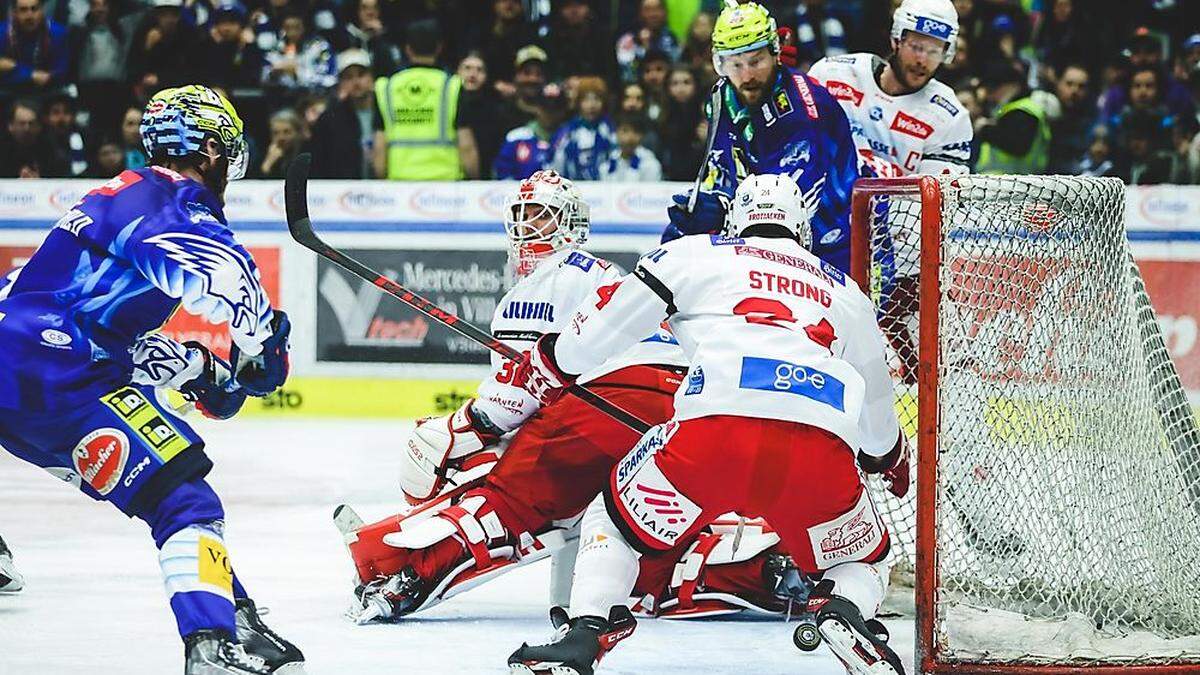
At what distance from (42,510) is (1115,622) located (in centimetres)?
374

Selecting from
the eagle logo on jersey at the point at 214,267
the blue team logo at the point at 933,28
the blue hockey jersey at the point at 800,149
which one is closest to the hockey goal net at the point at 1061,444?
the blue hockey jersey at the point at 800,149

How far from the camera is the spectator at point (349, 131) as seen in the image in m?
9.11

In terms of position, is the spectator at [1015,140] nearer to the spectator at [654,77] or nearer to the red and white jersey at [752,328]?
the spectator at [654,77]

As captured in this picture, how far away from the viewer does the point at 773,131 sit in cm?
534

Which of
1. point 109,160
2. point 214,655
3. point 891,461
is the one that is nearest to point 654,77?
point 109,160

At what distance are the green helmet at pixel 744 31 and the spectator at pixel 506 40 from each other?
4.55 meters

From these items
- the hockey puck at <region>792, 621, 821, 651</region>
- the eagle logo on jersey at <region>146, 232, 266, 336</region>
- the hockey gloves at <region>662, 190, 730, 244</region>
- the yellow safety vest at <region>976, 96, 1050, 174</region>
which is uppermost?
the eagle logo on jersey at <region>146, 232, 266, 336</region>

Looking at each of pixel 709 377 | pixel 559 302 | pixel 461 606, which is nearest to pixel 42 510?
pixel 461 606

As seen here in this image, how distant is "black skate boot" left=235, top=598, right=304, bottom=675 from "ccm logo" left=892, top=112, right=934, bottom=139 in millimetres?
2794

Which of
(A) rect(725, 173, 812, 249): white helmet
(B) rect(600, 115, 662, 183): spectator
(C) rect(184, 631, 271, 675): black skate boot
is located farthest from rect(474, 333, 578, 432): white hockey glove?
(B) rect(600, 115, 662, 183): spectator

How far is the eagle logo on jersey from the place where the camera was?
357 cm

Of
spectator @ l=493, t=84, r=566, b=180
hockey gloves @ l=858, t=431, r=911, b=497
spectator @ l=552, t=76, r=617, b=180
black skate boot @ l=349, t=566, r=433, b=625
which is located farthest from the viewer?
spectator @ l=493, t=84, r=566, b=180

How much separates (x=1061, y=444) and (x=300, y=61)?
6375 millimetres

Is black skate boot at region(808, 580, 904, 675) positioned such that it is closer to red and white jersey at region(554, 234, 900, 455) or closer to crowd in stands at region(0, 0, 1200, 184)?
red and white jersey at region(554, 234, 900, 455)
